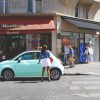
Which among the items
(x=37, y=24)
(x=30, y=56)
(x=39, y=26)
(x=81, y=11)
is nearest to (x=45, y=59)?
(x=30, y=56)

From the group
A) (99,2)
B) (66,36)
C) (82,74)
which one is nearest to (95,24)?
(99,2)

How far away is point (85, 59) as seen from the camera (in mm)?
33594

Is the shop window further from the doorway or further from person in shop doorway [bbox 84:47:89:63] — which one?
the doorway

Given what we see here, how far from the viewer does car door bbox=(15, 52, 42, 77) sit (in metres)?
20.3

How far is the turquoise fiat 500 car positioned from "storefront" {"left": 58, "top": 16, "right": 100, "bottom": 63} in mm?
10225

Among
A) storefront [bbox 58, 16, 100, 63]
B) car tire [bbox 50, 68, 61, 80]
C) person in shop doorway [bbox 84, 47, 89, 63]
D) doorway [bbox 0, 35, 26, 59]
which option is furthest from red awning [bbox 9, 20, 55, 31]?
car tire [bbox 50, 68, 61, 80]

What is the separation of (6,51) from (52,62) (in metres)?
11.3

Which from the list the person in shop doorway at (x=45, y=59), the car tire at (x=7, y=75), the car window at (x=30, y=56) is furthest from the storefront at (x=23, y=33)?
the person in shop doorway at (x=45, y=59)

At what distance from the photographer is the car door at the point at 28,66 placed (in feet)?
66.6

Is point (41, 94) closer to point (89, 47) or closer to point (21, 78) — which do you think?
point (21, 78)

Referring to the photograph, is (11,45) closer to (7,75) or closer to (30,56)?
(7,75)

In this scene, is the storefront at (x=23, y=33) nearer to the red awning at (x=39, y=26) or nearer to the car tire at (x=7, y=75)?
the red awning at (x=39, y=26)

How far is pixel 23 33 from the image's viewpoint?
2936cm

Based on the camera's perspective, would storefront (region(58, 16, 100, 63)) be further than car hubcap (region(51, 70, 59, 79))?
Yes
